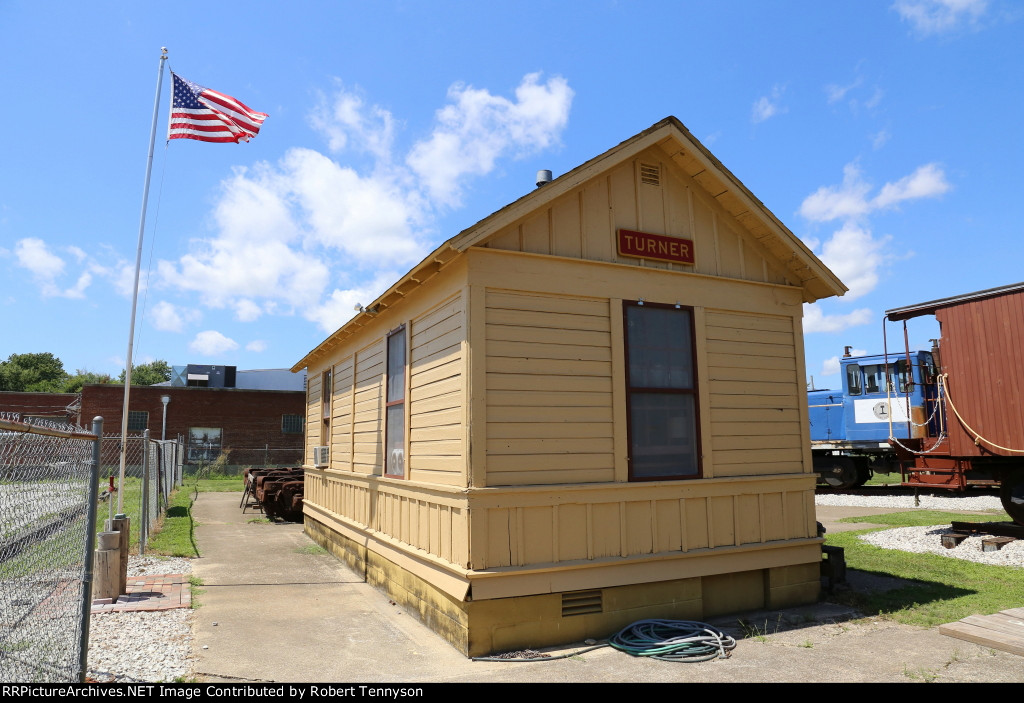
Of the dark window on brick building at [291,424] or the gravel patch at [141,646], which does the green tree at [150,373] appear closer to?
the dark window on brick building at [291,424]

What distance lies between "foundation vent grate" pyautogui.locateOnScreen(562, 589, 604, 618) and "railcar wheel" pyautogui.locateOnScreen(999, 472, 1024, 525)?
8628mm

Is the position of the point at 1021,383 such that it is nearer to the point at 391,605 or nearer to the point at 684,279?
the point at 684,279

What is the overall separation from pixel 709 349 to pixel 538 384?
2.18 meters

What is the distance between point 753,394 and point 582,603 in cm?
308

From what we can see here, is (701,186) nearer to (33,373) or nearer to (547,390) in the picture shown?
(547,390)

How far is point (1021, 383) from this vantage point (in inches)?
414

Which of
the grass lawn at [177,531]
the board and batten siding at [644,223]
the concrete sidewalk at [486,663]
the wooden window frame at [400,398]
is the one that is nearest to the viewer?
the concrete sidewalk at [486,663]

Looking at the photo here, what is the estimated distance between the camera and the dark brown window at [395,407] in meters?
8.22

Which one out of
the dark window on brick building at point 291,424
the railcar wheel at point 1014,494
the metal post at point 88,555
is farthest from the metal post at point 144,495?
the dark window on brick building at point 291,424

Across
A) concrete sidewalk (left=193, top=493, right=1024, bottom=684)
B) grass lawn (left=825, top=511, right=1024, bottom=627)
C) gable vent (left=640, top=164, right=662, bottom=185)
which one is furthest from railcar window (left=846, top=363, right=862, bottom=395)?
gable vent (left=640, top=164, right=662, bottom=185)

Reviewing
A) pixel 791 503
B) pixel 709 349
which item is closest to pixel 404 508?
pixel 709 349

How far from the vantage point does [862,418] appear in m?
20.1

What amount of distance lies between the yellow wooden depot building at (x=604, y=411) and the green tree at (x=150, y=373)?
75816 mm

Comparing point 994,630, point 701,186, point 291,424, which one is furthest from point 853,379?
point 291,424
